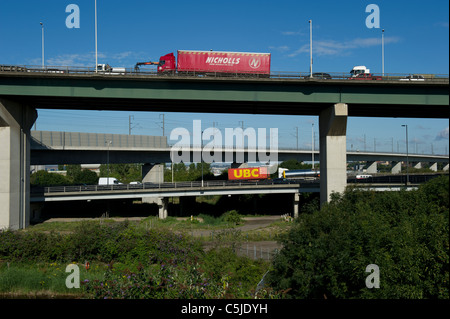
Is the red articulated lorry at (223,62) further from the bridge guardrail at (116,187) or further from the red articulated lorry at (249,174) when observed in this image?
the red articulated lorry at (249,174)

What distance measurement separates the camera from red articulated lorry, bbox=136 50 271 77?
39531 millimetres

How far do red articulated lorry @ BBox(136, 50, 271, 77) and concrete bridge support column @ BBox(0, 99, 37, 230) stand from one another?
18692mm

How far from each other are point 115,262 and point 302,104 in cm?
2806

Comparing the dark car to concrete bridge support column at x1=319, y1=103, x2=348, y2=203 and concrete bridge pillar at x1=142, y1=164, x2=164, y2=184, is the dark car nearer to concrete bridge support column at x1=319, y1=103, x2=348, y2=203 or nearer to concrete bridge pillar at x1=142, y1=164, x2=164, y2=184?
concrete bridge support column at x1=319, y1=103, x2=348, y2=203

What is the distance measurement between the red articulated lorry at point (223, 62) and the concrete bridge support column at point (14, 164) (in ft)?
61.3

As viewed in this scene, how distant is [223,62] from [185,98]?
599cm

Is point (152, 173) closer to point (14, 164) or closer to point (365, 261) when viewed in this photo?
point (14, 164)

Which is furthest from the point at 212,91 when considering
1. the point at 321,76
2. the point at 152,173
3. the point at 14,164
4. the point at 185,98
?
the point at 152,173

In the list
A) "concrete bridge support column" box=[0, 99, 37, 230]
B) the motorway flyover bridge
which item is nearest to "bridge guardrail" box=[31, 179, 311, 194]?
"concrete bridge support column" box=[0, 99, 37, 230]

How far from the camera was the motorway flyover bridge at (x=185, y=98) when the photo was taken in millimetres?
37250

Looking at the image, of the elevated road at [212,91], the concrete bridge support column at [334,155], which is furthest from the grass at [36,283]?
the concrete bridge support column at [334,155]

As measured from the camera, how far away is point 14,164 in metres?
38.2
